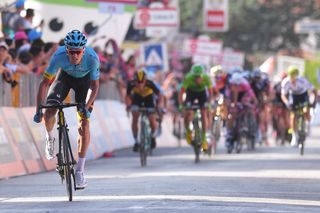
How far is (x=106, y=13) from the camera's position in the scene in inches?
985

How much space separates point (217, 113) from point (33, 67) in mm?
5778

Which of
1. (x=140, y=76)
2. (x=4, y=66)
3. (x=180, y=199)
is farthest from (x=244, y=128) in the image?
(x=180, y=199)

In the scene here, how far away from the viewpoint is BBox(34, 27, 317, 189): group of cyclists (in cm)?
1330

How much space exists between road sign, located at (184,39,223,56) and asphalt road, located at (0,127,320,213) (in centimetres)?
1748

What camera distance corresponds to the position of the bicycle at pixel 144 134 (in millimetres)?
19875

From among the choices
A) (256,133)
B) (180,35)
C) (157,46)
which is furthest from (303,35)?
(256,133)

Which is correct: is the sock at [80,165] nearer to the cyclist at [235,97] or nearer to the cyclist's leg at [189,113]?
the cyclist's leg at [189,113]

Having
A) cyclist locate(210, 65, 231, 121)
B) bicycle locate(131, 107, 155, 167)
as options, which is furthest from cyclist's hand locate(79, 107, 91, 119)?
cyclist locate(210, 65, 231, 121)

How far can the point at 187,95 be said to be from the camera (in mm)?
21703

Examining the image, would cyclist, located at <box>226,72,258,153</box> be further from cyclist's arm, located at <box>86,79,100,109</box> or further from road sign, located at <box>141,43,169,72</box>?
cyclist's arm, located at <box>86,79,100,109</box>

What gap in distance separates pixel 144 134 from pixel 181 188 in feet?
20.9

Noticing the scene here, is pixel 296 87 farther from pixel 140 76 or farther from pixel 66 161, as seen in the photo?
pixel 66 161

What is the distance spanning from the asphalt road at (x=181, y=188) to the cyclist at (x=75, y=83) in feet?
1.92

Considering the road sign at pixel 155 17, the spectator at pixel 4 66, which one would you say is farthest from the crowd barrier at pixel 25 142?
the road sign at pixel 155 17
